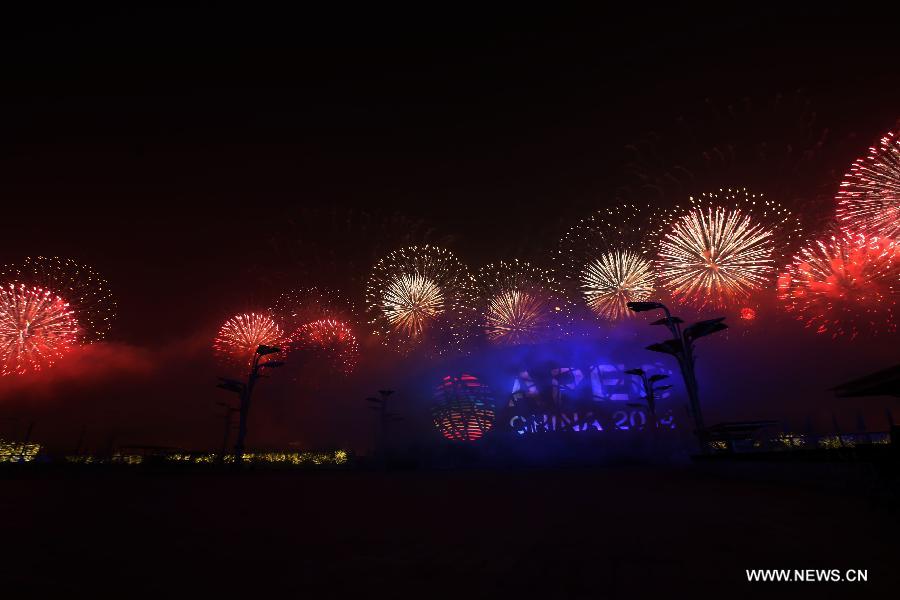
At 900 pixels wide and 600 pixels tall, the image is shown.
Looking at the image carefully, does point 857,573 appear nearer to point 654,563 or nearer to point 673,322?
point 654,563

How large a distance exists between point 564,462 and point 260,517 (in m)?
30.6

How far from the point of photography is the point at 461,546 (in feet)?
20.9

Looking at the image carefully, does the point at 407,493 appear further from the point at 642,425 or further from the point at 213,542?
the point at 642,425

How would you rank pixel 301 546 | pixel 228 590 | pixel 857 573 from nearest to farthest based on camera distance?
1. pixel 228 590
2. pixel 857 573
3. pixel 301 546

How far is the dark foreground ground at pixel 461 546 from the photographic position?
4570mm

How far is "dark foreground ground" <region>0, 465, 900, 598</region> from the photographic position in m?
4.57

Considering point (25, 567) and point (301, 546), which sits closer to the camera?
point (25, 567)

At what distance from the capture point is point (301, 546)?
21.1 ft

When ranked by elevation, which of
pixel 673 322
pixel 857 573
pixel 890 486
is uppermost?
pixel 673 322

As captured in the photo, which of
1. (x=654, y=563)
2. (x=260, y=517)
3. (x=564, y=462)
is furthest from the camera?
(x=564, y=462)

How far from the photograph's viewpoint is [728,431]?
2395 cm

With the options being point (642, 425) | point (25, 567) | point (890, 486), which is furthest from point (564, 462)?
point (642, 425)

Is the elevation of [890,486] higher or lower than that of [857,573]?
higher

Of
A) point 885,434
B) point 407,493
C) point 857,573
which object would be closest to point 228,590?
point 857,573
